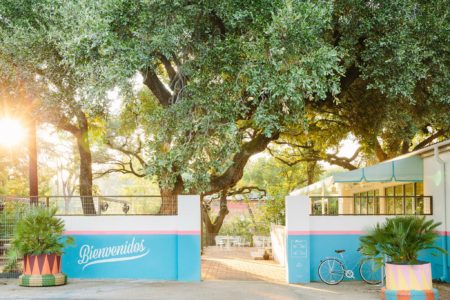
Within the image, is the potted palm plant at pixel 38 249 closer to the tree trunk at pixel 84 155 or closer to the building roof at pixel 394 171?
the tree trunk at pixel 84 155

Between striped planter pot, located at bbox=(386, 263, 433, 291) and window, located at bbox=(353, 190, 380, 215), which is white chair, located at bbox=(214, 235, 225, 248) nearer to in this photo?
window, located at bbox=(353, 190, 380, 215)

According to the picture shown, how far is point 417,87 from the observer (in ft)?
Result: 57.7

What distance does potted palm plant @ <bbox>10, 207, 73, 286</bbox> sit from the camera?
15266mm

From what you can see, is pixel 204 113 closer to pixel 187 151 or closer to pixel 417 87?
pixel 187 151

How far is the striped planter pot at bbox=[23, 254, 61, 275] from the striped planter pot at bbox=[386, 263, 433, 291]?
8.20 m

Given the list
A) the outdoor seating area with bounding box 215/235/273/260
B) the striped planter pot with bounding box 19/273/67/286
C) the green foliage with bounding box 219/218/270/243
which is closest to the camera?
the striped planter pot with bounding box 19/273/67/286

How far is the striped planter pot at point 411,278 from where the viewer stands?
505 inches

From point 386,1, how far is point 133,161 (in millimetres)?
22043

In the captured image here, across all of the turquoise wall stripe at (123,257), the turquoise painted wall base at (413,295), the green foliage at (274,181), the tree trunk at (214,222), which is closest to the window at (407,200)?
the turquoise painted wall base at (413,295)

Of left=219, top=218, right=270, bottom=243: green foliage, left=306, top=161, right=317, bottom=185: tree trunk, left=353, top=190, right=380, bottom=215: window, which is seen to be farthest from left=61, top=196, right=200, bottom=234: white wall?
left=306, top=161, right=317, bottom=185: tree trunk

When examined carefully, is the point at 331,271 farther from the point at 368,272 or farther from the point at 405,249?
the point at 405,249

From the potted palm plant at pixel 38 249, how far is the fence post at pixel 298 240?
5.81 meters

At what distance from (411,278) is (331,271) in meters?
3.46

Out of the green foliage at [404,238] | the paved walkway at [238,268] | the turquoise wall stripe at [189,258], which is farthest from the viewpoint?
the paved walkway at [238,268]
